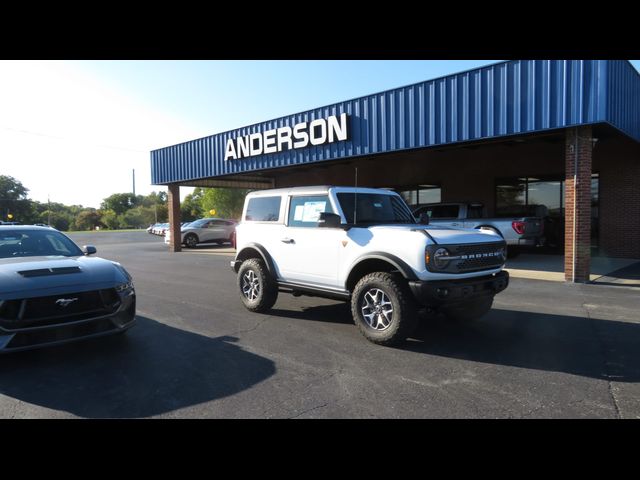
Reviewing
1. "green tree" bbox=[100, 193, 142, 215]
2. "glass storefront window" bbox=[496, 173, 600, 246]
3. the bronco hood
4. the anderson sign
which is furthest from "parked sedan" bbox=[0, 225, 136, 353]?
"green tree" bbox=[100, 193, 142, 215]

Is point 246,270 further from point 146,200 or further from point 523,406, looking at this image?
point 146,200

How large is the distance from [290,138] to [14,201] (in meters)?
97.5

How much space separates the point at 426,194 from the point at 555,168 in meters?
4.90

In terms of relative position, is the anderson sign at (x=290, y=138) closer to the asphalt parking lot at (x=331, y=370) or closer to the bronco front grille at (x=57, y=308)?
the asphalt parking lot at (x=331, y=370)

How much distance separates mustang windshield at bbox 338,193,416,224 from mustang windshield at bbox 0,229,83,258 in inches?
141

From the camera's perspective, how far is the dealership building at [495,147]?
30.5ft

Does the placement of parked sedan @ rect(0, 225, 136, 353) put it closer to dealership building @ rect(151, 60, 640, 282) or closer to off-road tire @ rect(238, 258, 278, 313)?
off-road tire @ rect(238, 258, 278, 313)

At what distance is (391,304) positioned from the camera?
4.90 m

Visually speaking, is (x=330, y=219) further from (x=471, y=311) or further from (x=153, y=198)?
(x=153, y=198)

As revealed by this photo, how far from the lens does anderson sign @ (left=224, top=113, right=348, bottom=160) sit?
1309cm

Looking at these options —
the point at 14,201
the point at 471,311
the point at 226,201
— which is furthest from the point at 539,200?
the point at 14,201

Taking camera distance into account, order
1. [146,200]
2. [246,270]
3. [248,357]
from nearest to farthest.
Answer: [248,357]
[246,270]
[146,200]
